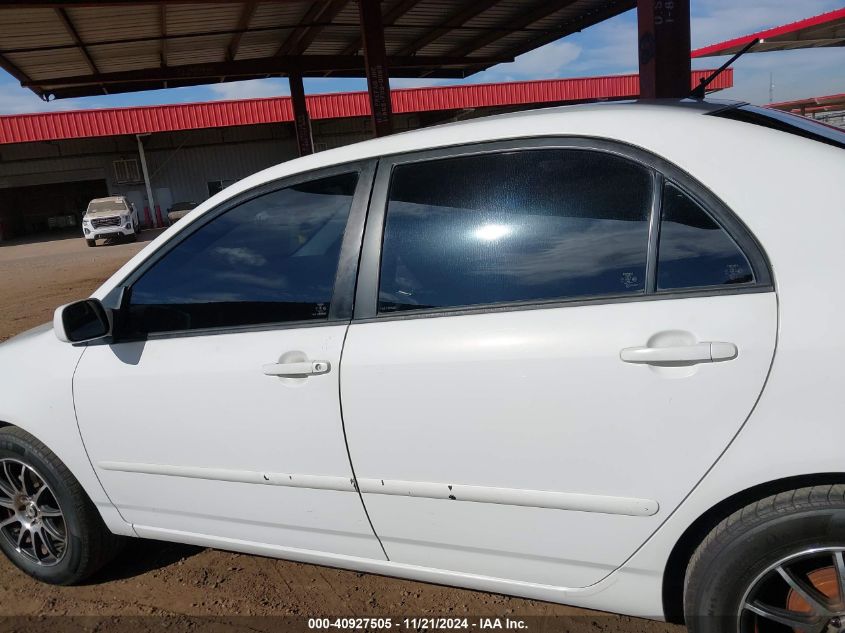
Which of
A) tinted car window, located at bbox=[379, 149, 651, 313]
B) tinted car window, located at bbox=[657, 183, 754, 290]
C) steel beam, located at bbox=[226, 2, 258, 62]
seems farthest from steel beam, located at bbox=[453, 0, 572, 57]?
tinted car window, located at bbox=[657, 183, 754, 290]

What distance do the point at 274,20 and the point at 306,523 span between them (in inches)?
431

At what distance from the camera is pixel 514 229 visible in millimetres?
1839

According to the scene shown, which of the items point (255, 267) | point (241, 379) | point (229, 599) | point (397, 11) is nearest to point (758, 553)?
point (241, 379)

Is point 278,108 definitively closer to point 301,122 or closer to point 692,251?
point 301,122

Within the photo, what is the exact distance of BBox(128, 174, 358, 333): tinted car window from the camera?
2.11 meters

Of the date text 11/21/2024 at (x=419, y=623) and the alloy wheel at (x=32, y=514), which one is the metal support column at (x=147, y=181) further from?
the date text 11/21/2024 at (x=419, y=623)

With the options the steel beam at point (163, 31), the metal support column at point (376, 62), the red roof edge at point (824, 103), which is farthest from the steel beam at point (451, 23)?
the red roof edge at point (824, 103)

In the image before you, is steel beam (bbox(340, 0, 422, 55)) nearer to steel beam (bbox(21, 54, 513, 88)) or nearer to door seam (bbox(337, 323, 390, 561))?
steel beam (bbox(21, 54, 513, 88))

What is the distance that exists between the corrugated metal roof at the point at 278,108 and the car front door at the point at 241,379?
27524 mm

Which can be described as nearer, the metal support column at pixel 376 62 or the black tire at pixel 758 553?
the black tire at pixel 758 553

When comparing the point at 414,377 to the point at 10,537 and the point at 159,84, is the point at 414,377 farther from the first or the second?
the point at 159,84

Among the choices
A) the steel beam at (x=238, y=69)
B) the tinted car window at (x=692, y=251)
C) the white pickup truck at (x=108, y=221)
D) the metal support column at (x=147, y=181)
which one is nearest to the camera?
the tinted car window at (x=692, y=251)

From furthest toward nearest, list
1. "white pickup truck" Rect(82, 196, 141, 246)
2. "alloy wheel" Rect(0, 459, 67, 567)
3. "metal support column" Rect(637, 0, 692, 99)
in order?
"white pickup truck" Rect(82, 196, 141, 246), "metal support column" Rect(637, 0, 692, 99), "alloy wheel" Rect(0, 459, 67, 567)

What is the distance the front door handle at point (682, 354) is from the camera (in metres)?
1.51
